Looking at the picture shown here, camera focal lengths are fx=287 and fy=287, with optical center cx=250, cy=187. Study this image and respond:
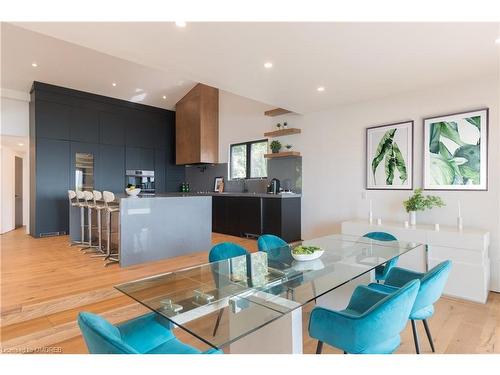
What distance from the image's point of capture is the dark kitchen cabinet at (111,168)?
21.5ft

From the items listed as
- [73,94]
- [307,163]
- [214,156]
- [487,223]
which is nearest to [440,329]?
[487,223]

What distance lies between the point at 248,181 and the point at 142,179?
112 inches

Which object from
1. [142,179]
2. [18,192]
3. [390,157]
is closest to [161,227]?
[390,157]

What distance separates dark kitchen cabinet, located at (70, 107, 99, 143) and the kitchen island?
127 inches

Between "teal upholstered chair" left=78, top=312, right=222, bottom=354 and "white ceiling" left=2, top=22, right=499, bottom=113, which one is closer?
"teal upholstered chair" left=78, top=312, right=222, bottom=354

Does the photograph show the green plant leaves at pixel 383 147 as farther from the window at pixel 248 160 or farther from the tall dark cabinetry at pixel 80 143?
the tall dark cabinetry at pixel 80 143

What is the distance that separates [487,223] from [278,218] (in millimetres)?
2944

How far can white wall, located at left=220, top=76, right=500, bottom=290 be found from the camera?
11.3 ft

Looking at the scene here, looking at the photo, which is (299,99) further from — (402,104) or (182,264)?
(182,264)

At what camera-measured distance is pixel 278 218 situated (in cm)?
523

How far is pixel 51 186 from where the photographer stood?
5832 millimetres

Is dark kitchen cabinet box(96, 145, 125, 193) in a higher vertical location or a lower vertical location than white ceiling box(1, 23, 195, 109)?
lower

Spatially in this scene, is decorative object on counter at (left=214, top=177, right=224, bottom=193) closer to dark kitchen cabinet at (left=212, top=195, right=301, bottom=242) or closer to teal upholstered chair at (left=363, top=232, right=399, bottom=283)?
dark kitchen cabinet at (left=212, top=195, right=301, bottom=242)

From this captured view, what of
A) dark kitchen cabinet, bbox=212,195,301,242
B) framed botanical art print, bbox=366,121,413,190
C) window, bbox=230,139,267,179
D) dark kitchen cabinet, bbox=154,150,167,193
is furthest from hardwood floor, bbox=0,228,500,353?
dark kitchen cabinet, bbox=154,150,167,193
